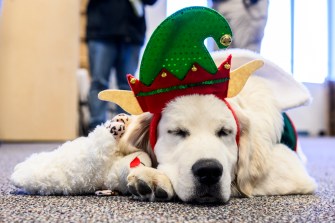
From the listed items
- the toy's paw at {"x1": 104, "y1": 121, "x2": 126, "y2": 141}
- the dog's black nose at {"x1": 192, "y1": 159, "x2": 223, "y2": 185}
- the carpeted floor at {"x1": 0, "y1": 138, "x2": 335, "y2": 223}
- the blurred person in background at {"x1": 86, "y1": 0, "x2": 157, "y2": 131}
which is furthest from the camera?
the blurred person in background at {"x1": 86, "y1": 0, "x2": 157, "y2": 131}

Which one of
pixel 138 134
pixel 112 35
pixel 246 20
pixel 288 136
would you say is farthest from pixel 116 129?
pixel 112 35

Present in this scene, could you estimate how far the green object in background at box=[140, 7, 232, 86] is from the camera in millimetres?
1080

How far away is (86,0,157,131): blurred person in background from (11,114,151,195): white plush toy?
5.37ft

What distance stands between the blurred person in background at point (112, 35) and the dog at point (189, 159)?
1650mm

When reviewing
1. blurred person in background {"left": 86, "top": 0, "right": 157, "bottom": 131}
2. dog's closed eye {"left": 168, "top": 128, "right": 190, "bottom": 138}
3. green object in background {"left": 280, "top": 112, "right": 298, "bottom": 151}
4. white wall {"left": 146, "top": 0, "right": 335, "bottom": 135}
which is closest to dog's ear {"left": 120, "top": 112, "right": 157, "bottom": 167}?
dog's closed eye {"left": 168, "top": 128, "right": 190, "bottom": 138}

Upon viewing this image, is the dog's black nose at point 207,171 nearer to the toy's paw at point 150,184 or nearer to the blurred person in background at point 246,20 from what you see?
the toy's paw at point 150,184

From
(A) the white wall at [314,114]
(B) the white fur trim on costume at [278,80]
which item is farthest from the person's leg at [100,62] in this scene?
(A) the white wall at [314,114]

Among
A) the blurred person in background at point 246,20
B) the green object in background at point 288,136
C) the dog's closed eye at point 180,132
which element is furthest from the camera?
the blurred person in background at point 246,20

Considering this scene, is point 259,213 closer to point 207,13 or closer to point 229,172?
point 229,172

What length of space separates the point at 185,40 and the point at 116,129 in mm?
314

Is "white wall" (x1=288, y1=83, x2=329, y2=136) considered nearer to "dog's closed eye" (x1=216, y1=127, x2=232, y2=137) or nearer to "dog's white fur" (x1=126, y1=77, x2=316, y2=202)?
"dog's white fur" (x1=126, y1=77, x2=316, y2=202)

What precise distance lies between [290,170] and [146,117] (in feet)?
1.38

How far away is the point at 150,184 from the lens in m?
1.06

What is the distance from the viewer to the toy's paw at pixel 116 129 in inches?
48.4
